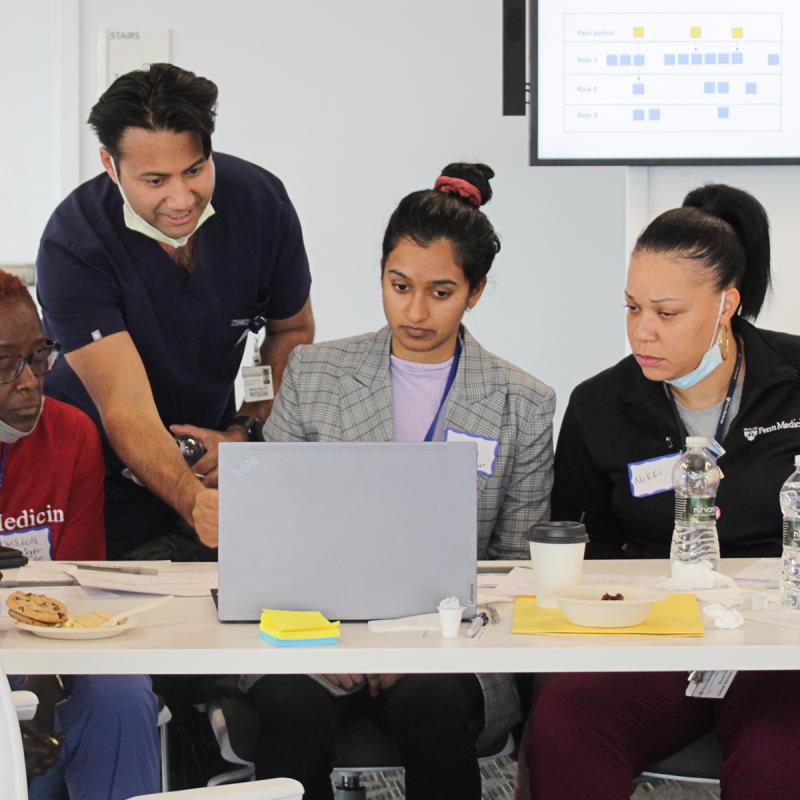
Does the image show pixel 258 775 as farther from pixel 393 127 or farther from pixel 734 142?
pixel 393 127

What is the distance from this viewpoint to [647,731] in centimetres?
196

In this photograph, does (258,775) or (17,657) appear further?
(258,775)

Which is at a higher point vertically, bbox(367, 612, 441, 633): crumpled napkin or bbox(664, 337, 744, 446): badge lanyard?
bbox(664, 337, 744, 446): badge lanyard

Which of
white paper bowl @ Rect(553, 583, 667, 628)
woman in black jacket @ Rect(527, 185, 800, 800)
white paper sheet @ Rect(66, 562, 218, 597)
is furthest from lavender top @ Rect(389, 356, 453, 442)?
white paper bowl @ Rect(553, 583, 667, 628)

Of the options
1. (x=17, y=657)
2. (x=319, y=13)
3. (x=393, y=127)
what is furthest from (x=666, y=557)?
(x=319, y=13)

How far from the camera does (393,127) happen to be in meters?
4.32

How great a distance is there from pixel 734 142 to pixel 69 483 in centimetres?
223

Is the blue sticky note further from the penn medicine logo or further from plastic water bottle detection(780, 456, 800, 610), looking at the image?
the penn medicine logo

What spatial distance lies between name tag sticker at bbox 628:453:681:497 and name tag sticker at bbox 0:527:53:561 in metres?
1.14

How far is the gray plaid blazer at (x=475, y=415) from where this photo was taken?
99.7 inches

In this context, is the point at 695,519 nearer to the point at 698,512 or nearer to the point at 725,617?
the point at 698,512

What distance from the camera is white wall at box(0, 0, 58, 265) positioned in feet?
14.3

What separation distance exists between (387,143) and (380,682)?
262 centimetres

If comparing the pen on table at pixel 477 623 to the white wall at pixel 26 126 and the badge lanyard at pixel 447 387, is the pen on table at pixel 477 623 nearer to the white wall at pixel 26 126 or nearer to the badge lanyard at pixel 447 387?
the badge lanyard at pixel 447 387
